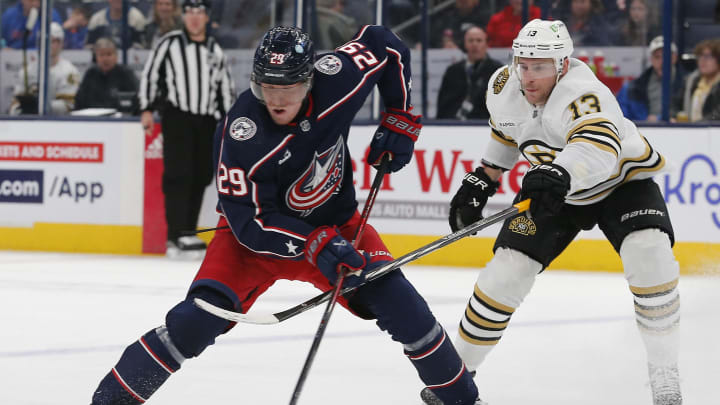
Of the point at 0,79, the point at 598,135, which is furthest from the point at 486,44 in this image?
the point at 598,135

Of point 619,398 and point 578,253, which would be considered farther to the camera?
point 578,253

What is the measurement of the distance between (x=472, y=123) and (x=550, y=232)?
3532mm

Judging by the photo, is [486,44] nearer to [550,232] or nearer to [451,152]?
[451,152]

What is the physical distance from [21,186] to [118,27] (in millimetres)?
1242

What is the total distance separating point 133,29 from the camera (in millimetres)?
7363

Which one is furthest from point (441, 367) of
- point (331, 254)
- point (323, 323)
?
point (331, 254)

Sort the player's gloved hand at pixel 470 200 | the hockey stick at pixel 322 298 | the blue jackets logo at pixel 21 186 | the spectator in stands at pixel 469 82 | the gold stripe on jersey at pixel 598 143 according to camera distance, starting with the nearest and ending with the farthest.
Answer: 1. the hockey stick at pixel 322 298
2. the gold stripe on jersey at pixel 598 143
3. the player's gloved hand at pixel 470 200
4. the spectator in stands at pixel 469 82
5. the blue jackets logo at pixel 21 186

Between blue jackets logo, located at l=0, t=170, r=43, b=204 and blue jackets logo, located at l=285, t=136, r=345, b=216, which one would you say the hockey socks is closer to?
blue jackets logo, located at l=285, t=136, r=345, b=216

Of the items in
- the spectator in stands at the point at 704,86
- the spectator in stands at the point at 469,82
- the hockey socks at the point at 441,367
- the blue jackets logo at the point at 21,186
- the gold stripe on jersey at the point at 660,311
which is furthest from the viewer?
the blue jackets logo at the point at 21,186

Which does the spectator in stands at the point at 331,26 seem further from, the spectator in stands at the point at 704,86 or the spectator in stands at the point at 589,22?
the spectator in stands at the point at 704,86

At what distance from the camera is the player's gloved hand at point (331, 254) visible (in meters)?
2.36

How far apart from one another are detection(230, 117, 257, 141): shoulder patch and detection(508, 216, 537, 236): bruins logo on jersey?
87 cm

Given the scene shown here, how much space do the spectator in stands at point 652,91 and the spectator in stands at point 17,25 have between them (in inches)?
148

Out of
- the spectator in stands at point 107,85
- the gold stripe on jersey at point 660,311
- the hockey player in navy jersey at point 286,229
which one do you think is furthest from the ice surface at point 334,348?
the spectator in stands at point 107,85
